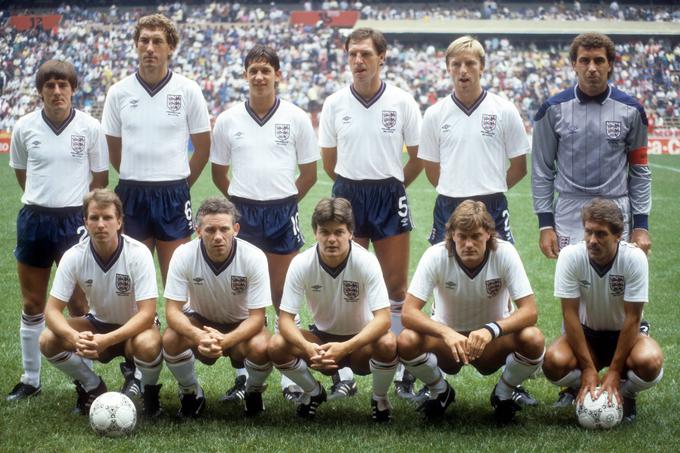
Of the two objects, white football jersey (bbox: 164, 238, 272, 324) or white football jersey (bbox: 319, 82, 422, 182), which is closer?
white football jersey (bbox: 164, 238, 272, 324)

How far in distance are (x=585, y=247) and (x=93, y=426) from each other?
2.72 meters

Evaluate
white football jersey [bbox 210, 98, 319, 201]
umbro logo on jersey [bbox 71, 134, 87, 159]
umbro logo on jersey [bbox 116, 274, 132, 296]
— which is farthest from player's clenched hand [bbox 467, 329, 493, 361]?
Result: umbro logo on jersey [bbox 71, 134, 87, 159]

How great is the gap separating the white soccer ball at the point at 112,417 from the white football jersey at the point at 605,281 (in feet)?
7.58

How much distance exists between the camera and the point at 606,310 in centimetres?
450

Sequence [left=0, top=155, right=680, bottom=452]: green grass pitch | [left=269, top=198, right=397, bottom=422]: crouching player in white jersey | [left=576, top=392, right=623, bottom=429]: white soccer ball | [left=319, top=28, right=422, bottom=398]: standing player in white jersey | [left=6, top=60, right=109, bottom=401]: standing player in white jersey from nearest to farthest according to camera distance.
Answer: [left=0, top=155, right=680, bottom=452]: green grass pitch
[left=576, top=392, right=623, bottom=429]: white soccer ball
[left=269, top=198, right=397, bottom=422]: crouching player in white jersey
[left=6, top=60, right=109, bottom=401]: standing player in white jersey
[left=319, top=28, right=422, bottom=398]: standing player in white jersey

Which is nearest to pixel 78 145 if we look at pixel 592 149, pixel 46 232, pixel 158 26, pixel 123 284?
pixel 46 232

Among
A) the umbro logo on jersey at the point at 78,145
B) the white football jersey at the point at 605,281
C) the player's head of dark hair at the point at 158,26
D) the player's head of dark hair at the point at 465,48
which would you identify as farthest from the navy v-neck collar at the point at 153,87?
the white football jersey at the point at 605,281

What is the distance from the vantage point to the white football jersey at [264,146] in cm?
507

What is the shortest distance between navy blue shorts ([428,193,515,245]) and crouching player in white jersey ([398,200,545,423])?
1.93 ft

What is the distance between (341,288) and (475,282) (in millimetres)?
717

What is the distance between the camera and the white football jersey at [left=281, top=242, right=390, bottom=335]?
4.39 metres

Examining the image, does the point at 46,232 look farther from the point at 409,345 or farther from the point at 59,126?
the point at 409,345

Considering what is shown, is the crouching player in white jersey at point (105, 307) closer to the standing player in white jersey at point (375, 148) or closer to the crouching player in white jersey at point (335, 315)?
the crouching player in white jersey at point (335, 315)

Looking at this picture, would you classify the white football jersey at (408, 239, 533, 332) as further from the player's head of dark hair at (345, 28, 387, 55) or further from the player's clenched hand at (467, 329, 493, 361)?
the player's head of dark hair at (345, 28, 387, 55)
